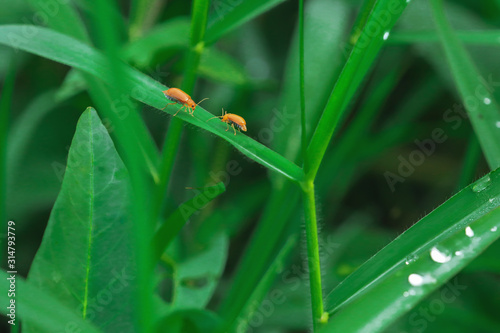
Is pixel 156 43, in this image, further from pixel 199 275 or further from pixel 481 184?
pixel 481 184

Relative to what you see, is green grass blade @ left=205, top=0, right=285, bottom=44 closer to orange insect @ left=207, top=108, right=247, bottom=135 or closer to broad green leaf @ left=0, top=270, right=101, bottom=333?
orange insect @ left=207, top=108, right=247, bottom=135

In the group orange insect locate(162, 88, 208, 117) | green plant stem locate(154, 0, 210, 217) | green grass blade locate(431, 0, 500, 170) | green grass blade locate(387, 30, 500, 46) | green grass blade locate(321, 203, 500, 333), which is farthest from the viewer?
green grass blade locate(387, 30, 500, 46)

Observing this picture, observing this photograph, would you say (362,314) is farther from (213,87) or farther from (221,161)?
(213,87)

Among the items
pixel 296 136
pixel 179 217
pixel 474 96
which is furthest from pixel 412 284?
pixel 296 136

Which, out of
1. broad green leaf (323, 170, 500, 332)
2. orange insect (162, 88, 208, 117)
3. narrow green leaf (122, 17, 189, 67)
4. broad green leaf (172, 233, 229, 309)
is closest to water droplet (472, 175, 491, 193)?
broad green leaf (323, 170, 500, 332)

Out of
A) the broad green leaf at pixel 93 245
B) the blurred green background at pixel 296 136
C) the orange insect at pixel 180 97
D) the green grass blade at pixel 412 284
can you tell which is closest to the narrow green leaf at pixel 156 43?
the blurred green background at pixel 296 136

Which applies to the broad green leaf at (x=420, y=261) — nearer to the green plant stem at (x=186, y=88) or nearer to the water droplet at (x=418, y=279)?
the water droplet at (x=418, y=279)
